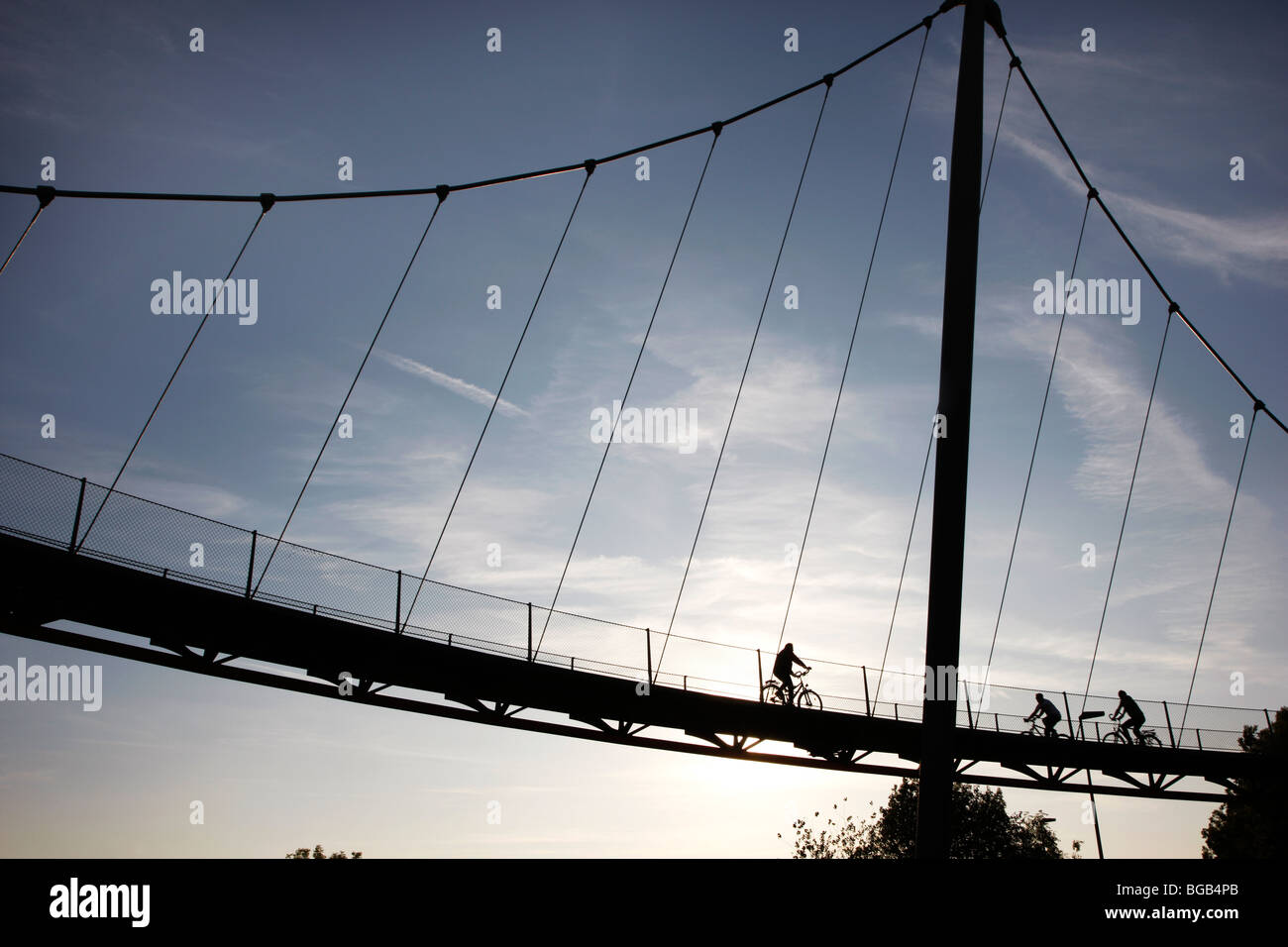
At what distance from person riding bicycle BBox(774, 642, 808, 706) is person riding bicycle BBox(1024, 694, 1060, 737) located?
9441 millimetres

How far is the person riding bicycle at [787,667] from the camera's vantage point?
22.8 meters

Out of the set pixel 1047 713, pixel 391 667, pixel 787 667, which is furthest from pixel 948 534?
pixel 1047 713

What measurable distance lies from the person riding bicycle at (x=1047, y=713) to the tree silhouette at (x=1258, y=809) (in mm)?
8364

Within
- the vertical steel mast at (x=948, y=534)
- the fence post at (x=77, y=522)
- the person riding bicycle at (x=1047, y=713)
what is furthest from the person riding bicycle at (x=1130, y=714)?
the fence post at (x=77, y=522)

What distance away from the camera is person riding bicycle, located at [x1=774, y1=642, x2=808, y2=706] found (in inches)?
896

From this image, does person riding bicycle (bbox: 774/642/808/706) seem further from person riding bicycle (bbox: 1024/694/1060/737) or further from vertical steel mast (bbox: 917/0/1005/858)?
vertical steel mast (bbox: 917/0/1005/858)

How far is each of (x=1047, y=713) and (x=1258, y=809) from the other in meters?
26.0

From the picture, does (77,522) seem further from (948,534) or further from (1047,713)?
(1047,713)

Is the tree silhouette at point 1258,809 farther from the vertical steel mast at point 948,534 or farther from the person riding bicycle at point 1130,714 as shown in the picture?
the vertical steel mast at point 948,534

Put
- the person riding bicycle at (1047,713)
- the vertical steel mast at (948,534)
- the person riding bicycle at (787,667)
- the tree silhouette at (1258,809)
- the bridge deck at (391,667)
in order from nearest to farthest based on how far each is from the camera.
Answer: the vertical steel mast at (948,534) < the bridge deck at (391,667) < the person riding bicycle at (787,667) < the person riding bicycle at (1047,713) < the tree silhouette at (1258,809)

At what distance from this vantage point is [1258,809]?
43594mm

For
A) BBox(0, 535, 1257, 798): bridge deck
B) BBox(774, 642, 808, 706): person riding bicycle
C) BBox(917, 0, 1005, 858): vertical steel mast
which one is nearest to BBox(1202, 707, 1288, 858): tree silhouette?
BBox(0, 535, 1257, 798): bridge deck
